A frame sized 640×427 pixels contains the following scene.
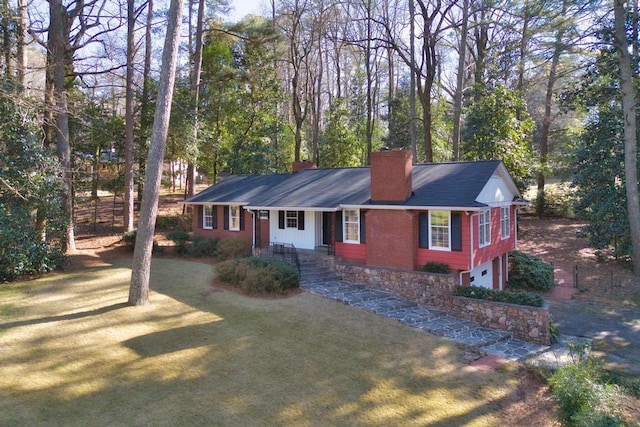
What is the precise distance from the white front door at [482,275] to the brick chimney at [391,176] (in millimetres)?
3837

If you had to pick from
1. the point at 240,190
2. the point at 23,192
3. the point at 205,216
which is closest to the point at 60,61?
the point at 23,192

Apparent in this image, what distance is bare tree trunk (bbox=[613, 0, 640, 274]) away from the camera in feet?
57.5

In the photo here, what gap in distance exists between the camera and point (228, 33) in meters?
26.1

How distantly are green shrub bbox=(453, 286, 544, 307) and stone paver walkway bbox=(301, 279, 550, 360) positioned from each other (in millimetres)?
882

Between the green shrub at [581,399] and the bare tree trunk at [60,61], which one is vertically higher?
the bare tree trunk at [60,61]

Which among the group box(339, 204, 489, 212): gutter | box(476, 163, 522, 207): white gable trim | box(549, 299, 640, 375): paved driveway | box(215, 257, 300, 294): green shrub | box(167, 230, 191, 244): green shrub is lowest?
box(549, 299, 640, 375): paved driveway

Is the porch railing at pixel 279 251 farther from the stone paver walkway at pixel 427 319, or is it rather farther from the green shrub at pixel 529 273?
the green shrub at pixel 529 273

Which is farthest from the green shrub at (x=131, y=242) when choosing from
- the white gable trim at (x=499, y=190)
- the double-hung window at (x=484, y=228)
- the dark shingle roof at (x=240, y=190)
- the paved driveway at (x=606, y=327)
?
the paved driveway at (x=606, y=327)

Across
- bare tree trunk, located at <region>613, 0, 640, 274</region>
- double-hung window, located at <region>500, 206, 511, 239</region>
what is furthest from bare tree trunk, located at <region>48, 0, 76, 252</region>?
bare tree trunk, located at <region>613, 0, 640, 274</region>

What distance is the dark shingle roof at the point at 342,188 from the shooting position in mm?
14570

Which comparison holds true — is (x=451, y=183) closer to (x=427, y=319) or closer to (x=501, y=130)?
(x=427, y=319)

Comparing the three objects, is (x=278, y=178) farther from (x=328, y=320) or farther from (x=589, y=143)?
(x=589, y=143)

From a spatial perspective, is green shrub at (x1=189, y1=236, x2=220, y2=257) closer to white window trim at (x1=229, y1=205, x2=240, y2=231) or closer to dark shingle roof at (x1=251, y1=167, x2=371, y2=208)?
white window trim at (x1=229, y1=205, x2=240, y2=231)

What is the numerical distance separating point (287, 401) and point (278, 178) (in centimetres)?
1697
